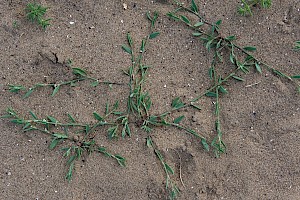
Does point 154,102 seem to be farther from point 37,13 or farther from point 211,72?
point 37,13

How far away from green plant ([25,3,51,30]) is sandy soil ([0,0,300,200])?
50mm

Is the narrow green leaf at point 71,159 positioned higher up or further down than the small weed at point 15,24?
further down

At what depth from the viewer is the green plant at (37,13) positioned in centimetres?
275

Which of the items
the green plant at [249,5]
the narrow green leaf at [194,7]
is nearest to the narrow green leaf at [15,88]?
the narrow green leaf at [194,7]

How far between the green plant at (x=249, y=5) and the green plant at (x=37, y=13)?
138 centimetres

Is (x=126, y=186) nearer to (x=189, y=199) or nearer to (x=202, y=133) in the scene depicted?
(x=189, y=199)

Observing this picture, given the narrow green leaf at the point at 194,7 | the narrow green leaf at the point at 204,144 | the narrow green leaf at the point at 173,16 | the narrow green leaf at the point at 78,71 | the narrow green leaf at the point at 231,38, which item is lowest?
the narrow green leaf at the point at 204,144

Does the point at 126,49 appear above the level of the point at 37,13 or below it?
below

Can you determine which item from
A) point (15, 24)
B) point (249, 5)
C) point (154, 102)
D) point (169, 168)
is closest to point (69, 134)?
point (154, 102)

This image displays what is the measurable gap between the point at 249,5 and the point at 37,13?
59.4 inches

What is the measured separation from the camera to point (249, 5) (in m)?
2.77

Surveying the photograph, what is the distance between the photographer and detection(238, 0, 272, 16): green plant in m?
2.72

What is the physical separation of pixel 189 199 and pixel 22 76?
1498 mm

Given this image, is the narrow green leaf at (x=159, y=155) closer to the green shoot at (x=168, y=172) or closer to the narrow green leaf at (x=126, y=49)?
the green shoot at (x=168, y=172)
